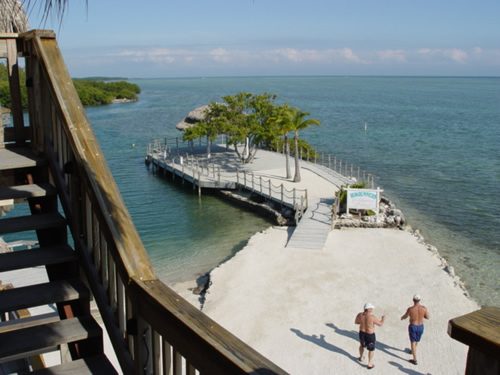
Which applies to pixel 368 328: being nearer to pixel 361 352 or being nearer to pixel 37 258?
pixel 361 352

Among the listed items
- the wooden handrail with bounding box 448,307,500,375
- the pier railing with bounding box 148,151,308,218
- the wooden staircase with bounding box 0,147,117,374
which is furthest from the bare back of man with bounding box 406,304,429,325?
the pier railing with bounding box 148,151,308,218

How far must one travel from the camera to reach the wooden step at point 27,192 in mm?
3854

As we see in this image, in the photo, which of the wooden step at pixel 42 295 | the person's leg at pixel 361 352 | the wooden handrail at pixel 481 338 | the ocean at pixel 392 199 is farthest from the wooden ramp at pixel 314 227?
the wooden handrail at pixel 481 338

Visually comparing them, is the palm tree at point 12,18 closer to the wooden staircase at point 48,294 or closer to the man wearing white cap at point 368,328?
the wooden staircase at point 48,294

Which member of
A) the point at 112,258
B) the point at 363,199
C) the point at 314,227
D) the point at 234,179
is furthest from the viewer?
the point at 234,179

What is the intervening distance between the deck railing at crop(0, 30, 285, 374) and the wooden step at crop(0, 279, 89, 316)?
0.17 meters

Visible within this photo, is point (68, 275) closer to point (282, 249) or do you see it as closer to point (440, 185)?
point (282, 249)

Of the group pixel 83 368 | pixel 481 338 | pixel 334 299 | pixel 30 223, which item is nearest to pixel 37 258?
pixel 30 223

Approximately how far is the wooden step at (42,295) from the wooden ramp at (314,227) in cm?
A: 1523

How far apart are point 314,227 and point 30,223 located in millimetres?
16935

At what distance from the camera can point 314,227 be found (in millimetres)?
20172

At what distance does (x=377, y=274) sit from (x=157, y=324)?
14.5 meters

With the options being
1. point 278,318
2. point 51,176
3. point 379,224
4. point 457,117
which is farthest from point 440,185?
point 457,117

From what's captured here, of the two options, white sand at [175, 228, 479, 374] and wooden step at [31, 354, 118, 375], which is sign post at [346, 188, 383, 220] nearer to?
white sand at [175, 228, 479, 374]
